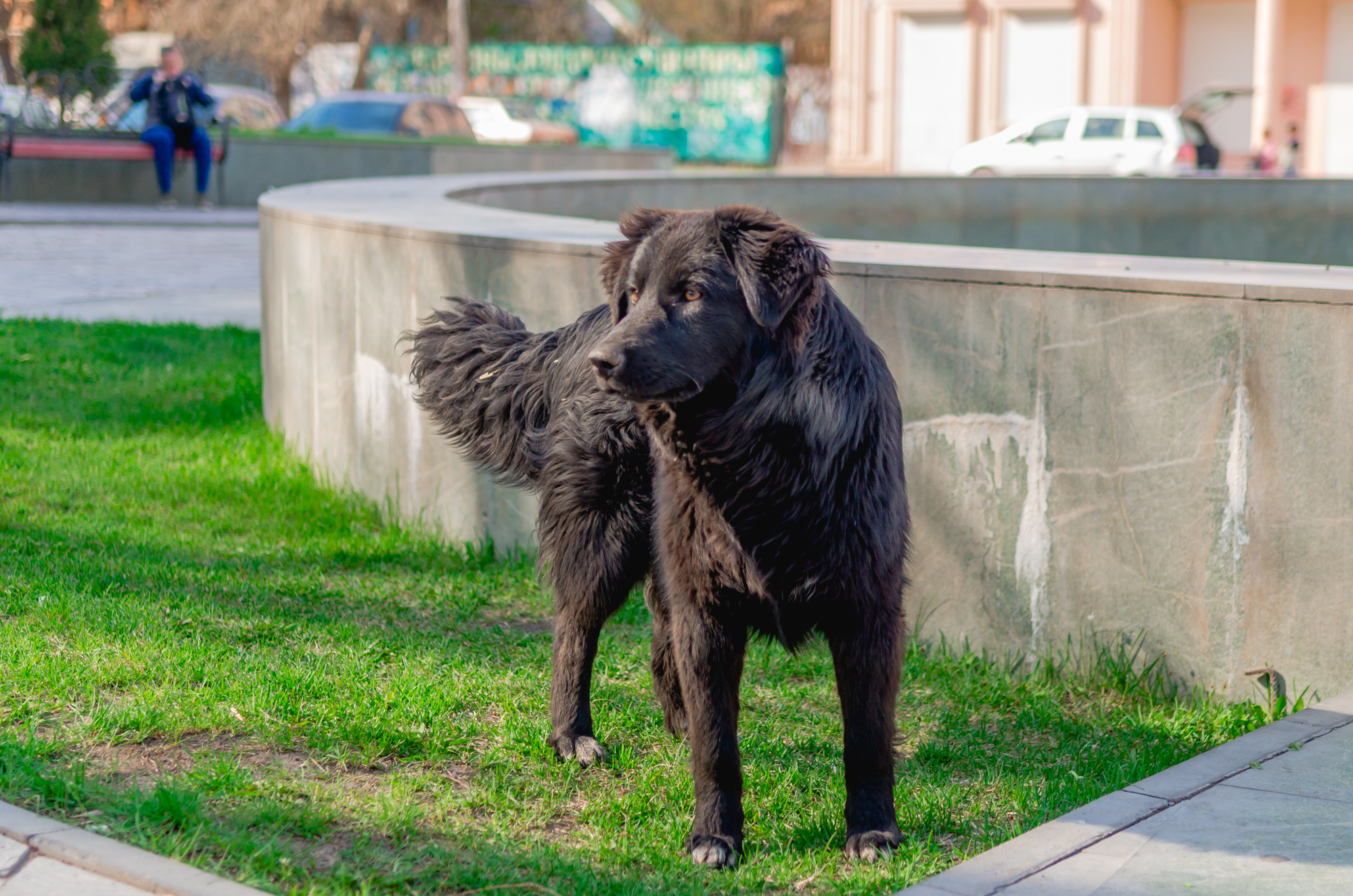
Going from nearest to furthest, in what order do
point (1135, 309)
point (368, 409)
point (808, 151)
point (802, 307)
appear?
point (802, 307) → point (1135, 309) → point (368, 409) → point (808, 151)

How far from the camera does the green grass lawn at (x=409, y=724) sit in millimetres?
3383

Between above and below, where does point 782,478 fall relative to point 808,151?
below

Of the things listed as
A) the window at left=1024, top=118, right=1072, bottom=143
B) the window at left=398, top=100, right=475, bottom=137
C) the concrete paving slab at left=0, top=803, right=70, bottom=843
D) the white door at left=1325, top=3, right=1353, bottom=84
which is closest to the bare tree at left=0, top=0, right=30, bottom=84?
the window at left=398, top=100, right=475, bottom=137

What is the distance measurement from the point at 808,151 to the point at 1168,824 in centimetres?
3783

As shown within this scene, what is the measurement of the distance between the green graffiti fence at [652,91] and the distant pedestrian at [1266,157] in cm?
1337

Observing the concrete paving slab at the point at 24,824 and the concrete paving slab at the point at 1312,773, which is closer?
the concrete paving slab at the point at 24,824

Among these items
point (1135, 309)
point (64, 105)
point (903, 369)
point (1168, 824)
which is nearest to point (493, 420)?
point (903, 369)

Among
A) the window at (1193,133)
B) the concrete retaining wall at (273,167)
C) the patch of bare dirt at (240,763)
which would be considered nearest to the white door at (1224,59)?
Answer: the window at (1193,133)

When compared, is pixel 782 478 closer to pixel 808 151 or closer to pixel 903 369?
pixel 903 369

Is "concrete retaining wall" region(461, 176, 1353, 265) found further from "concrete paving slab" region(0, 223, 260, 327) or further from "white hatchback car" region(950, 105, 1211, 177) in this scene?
"white hatchback car" region(950, 105, 1211, 177)

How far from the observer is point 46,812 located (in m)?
3.36

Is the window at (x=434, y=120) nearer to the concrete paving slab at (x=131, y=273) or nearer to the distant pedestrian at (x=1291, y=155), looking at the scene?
the concrete paving slab at (x=131, y=273)

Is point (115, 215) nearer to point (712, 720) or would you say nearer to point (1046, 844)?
point (712, 720)

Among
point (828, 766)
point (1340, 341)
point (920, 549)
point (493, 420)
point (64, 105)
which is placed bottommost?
point (828, 766)
